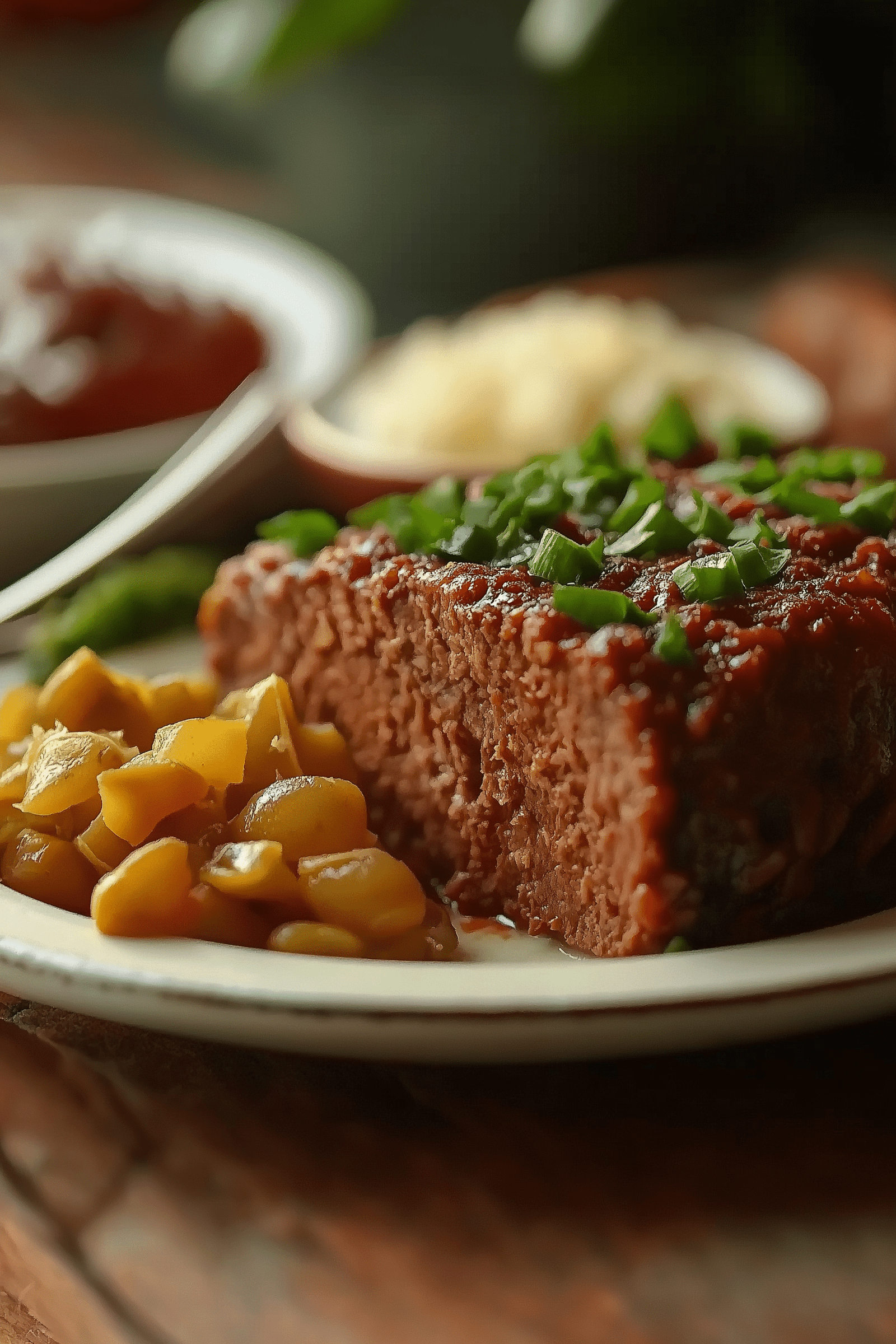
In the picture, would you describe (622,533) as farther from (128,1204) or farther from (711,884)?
(128,1204)

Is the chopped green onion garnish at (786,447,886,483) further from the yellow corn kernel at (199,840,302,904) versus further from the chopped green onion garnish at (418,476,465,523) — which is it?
the yellow corn kernel at (199,840,302,904)

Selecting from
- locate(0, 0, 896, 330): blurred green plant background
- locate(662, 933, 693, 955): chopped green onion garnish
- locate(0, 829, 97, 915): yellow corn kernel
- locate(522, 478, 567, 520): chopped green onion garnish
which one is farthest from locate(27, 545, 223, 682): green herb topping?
locate(0, 0, 896, 330): blurred green plant background

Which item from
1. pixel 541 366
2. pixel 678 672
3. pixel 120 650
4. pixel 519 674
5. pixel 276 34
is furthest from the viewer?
pixel 276 34

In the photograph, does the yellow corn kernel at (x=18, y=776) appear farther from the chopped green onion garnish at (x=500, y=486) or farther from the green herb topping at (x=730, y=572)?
the green herb topping at (x=730, y=572)

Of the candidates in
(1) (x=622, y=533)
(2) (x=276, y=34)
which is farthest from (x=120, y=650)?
(2) (x=276, y=34)

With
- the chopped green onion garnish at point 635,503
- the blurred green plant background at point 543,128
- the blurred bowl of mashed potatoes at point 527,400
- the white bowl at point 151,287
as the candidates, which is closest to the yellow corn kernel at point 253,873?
the chopped green onion garnish at point 635,503

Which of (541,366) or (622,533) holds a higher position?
(622,533)
